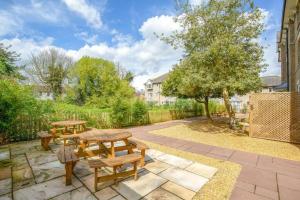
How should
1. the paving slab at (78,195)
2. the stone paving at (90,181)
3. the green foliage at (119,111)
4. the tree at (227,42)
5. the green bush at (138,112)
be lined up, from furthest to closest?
the green bush at (138,112) → the green foliage at (119,111) → the tree at (227,42) → the stone paving at (90,181) → the paving slab at (78,195)

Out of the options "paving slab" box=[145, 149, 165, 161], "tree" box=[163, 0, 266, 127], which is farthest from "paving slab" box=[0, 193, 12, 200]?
"tree" box=[163, 0, 266, 127]

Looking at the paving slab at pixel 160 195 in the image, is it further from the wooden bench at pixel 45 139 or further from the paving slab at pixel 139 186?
the wooden bench at pixel 45 139

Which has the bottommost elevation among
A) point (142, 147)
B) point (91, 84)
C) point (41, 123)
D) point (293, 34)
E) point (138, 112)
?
point (142, 147)

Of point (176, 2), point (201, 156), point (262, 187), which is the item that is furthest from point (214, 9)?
point (262, 187)

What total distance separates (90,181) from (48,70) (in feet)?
90.1

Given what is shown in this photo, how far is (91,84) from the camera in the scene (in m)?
22.5

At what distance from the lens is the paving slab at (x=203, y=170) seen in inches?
157

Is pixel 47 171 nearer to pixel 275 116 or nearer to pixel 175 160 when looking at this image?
pixel 175 160

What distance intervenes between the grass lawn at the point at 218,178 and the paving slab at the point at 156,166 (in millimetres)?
1047

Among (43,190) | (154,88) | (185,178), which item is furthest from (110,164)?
(154,88)

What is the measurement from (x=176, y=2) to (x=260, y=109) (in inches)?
287

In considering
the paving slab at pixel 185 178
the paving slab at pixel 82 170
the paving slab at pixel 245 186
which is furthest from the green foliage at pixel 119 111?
the paving slab at pixel 245 186

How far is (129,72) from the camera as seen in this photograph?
116 feet

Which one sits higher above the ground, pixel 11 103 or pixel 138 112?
pixel 11 103
